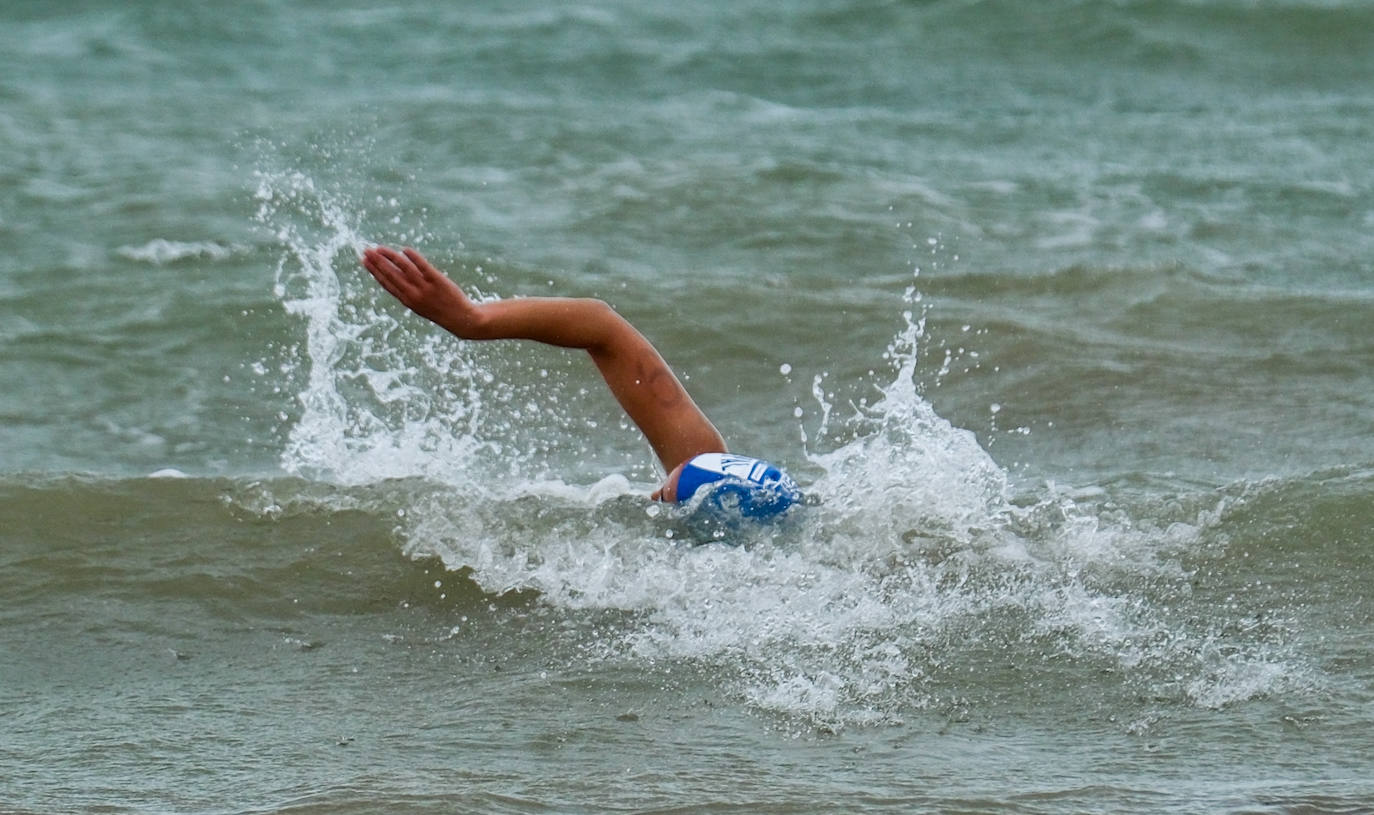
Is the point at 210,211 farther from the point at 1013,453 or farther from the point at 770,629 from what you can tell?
the point at 770,629

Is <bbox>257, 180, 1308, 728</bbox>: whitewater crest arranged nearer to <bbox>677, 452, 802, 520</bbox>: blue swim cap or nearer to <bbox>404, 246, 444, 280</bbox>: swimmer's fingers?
<bbox>677, 452, 802, 520</bbox>: blue swim cap

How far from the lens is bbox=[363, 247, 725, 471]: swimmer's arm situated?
478 centimetres

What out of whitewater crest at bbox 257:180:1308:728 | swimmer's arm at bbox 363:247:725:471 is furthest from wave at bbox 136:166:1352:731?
swimmer's arm at bbox 363:247:725:471

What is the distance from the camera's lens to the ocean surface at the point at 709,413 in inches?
167

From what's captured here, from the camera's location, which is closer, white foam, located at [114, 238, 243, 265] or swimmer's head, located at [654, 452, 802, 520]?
swimmer's head, located at [654, 452, 802, 520]

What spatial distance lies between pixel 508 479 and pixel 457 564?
1.07m

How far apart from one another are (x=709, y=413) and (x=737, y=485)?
2.37 m

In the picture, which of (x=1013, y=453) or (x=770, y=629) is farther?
(x=1013, y=453)

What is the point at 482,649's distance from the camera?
4.93m

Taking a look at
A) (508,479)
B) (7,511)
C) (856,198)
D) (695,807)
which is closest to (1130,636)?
(695,807)

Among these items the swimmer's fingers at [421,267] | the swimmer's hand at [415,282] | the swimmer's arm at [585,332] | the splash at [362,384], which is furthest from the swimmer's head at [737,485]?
the splash at [362,384]

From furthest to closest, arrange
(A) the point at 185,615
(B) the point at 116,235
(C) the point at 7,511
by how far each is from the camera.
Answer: (B) the point at 116,235 → (C) the point at 7,511 → (A) the point at 185,615

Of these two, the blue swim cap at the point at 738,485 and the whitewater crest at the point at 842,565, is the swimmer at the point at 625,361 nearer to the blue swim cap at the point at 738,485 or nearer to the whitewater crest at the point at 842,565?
the blue swim cap at the point at 738,485

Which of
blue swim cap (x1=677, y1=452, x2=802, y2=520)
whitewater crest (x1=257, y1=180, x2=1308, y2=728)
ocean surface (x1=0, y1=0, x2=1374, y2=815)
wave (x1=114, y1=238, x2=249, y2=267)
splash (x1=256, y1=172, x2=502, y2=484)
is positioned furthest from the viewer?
wave (x1=114, y1=238, x2=249, y2=267)
